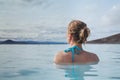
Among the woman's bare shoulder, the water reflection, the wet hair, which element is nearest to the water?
the water reflection

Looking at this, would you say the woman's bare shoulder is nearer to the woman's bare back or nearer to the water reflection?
the woman's bare back

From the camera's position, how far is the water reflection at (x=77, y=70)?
93.6 inches

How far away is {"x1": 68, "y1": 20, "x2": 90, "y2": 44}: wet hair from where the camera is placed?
2.44m

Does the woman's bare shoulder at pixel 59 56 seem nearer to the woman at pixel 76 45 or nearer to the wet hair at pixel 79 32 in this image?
the woman at pixel 76 45

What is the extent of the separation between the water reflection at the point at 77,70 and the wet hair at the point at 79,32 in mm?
280

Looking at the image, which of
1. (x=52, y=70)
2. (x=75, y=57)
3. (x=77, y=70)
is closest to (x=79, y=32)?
(x=75, y=57)

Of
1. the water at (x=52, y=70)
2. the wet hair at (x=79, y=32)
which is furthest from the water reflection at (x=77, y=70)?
the wet hair at (x=79, y=32)

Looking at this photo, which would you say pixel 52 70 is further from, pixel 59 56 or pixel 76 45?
pixel 76 45

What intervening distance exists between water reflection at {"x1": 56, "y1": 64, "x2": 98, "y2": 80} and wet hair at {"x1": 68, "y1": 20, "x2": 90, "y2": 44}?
11.0 inches

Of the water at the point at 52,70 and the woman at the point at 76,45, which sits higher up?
the woman at the point at 76,45

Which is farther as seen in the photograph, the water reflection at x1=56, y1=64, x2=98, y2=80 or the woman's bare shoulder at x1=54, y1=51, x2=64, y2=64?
the woman's bare shoulder at x1=54, y1=51, x2=64, y2=64

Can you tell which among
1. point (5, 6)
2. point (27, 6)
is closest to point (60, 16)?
point (27, 6)

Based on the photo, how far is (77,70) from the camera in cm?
257

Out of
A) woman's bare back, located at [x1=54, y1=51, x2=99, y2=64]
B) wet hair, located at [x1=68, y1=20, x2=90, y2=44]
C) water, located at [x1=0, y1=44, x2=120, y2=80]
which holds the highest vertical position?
wet hair, located at [x1=68, y1=20, x2=90, y2=44]
